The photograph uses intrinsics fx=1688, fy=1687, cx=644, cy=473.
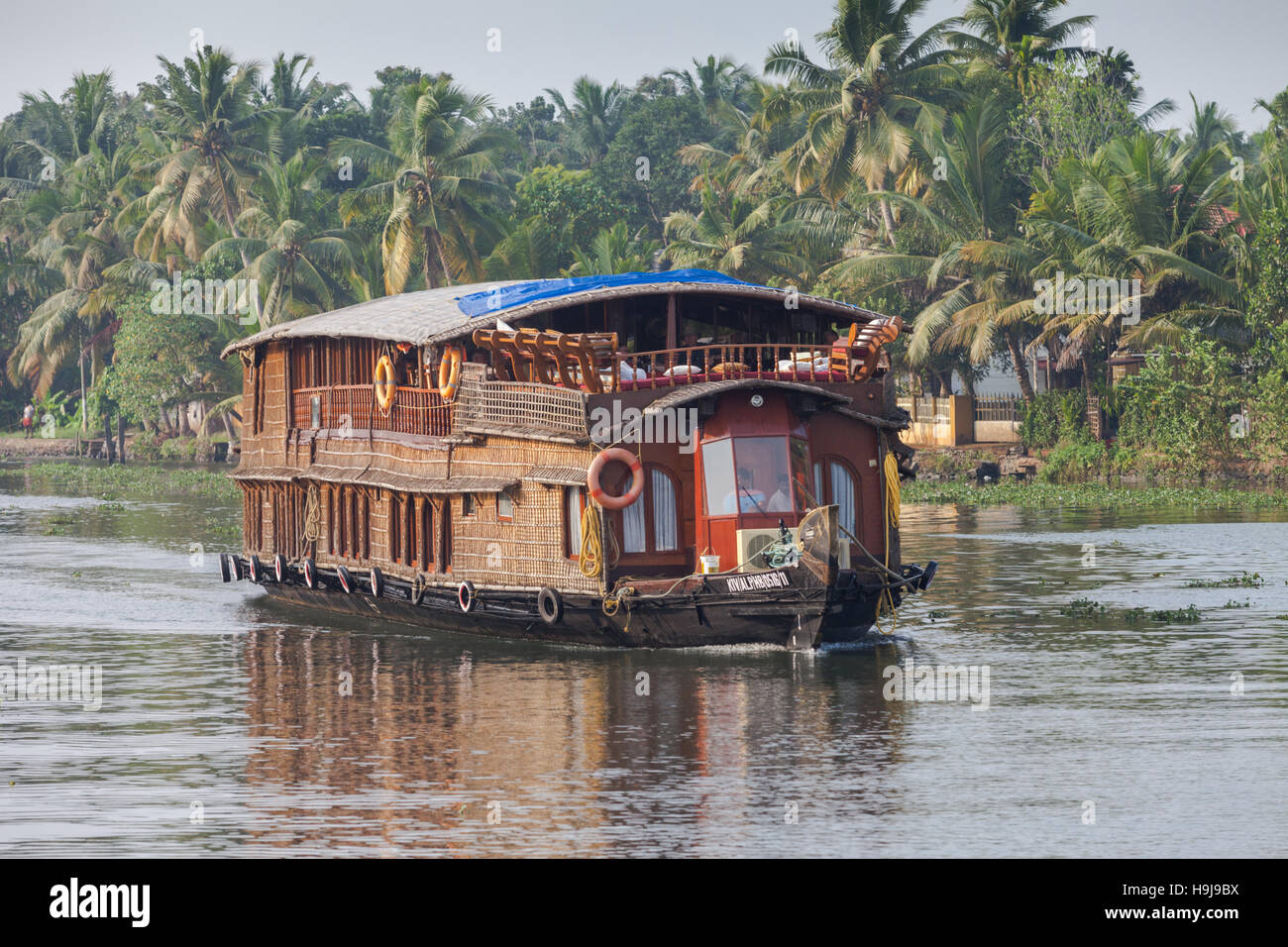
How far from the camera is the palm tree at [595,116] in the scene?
7981cm

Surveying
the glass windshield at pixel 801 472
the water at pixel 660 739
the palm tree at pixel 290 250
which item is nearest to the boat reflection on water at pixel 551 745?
the water at pixel 660 739

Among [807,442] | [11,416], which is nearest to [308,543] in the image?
[807,442]

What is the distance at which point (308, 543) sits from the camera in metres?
24.3

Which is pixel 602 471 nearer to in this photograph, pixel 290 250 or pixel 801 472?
pixel 801 472

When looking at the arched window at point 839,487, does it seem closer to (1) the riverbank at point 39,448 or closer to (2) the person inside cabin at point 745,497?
(2) the person inside cabin at point 745,497

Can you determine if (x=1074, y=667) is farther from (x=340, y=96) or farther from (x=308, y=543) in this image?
(x=340, y=96)

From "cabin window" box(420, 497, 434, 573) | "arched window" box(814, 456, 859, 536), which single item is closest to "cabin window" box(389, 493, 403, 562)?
"cabin window" box(420, 497, 434, 573)

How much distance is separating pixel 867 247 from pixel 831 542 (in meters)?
30.7

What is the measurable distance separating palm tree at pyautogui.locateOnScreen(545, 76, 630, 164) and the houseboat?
58.4 m

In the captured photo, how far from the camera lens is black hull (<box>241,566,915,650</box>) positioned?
58.2 ft

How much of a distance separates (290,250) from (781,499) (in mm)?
35895

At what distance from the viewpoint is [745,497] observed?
59.5ft

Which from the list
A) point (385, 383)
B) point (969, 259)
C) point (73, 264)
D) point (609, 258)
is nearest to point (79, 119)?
point (73, 264)
